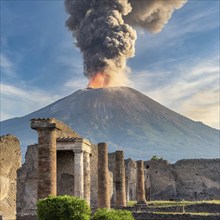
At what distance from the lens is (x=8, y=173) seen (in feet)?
53.5

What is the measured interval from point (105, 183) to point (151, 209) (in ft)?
13.2

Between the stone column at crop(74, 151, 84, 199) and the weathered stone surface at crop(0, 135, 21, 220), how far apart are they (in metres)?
2.03

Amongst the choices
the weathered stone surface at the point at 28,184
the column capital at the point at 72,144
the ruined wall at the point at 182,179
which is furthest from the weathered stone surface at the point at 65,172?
the ruined wall at the point at 182,179

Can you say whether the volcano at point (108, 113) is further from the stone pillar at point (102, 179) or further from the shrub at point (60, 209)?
the shrub at point (60, 209)

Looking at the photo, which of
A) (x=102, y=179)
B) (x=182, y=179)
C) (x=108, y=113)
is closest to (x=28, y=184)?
(x=102, y=179)

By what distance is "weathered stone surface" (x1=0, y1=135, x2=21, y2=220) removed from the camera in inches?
622

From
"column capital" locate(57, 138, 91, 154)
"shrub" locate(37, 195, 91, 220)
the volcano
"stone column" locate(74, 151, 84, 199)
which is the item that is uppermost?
the volcano

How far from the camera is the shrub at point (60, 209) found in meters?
11.7

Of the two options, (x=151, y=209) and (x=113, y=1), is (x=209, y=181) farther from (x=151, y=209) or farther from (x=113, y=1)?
(x=113, y=1)

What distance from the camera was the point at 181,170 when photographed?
136 feet

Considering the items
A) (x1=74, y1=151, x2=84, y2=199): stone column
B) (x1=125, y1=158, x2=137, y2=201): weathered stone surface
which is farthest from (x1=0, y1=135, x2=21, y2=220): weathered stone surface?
(x1=125, y1=158, x2=137, y2=201): weathered stone surface

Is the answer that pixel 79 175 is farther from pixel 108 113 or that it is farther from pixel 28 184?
pixel 108 113

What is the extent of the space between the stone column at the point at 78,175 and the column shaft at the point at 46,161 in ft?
11.3

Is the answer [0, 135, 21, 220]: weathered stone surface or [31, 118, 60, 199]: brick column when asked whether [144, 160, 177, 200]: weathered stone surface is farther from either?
[31, 118, 60, 199]: brick column
